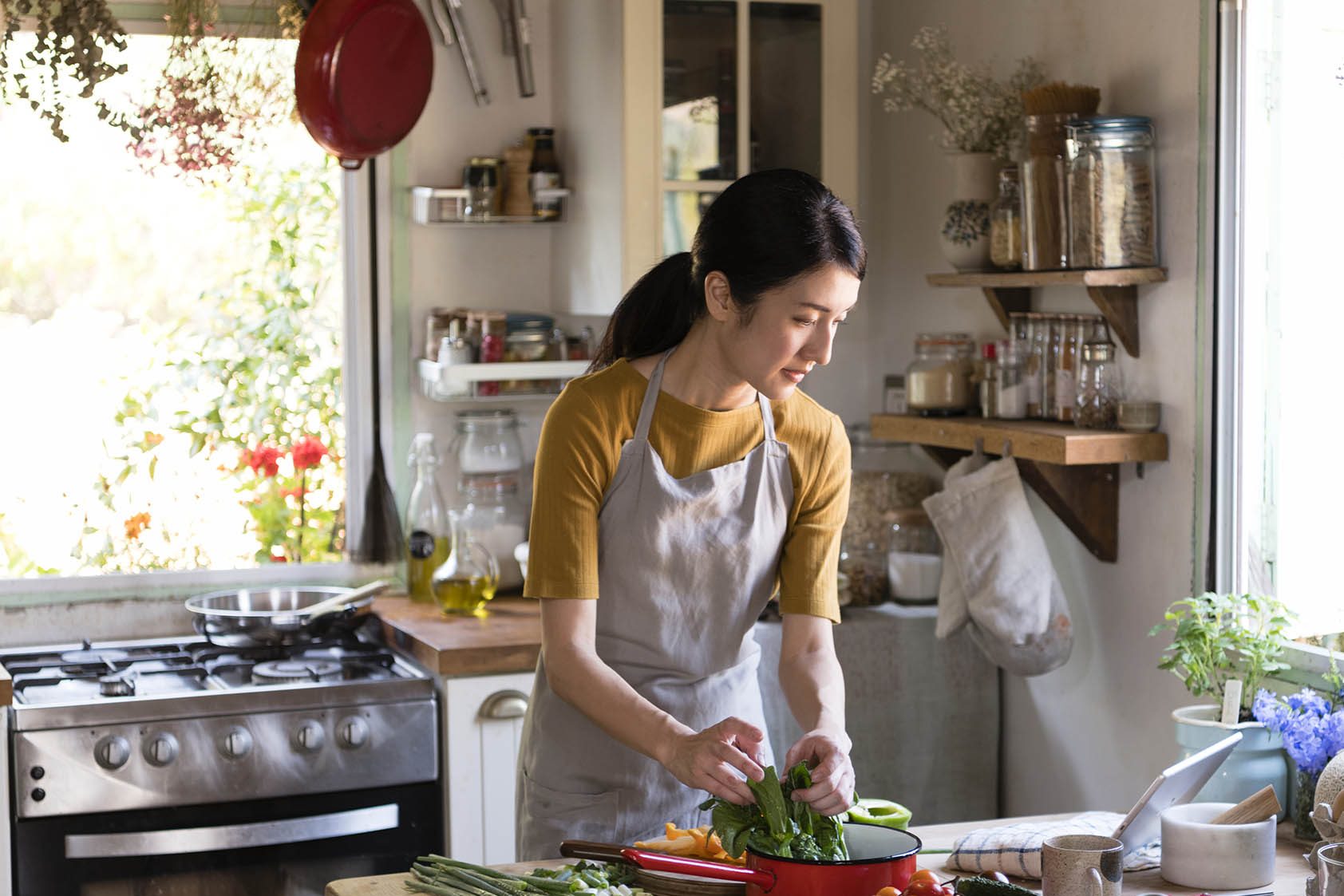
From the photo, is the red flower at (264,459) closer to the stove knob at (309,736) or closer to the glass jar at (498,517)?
the glass jar at (498,517)

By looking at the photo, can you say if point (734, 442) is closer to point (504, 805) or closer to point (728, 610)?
point (728, 610)

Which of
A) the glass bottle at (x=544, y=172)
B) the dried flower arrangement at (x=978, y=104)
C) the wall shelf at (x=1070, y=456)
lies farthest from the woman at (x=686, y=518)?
the glass bottle at (x=544, y=172)

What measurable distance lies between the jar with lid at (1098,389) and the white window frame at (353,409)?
160 centimetres

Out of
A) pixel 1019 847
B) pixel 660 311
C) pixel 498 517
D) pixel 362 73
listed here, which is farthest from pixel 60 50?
pixel 1019 847

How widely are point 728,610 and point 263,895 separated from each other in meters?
1.19

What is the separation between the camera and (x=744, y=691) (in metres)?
2.23

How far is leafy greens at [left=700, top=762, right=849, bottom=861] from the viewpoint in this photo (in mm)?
1690

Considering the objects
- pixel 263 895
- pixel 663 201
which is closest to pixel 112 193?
pixel 663 201

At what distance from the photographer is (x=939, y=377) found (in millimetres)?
3090

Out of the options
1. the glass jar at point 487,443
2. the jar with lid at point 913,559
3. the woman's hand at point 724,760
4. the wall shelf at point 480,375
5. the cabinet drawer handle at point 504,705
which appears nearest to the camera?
the woman's hand at point 724,760

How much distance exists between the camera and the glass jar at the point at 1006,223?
2.87m

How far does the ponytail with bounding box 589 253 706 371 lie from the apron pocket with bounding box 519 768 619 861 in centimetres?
60

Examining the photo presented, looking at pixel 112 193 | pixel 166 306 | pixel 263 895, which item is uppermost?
pixel 112 193

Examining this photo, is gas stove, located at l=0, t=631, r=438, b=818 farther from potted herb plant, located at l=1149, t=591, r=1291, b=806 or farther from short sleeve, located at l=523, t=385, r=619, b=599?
potted herb plant, located at l=1149, t=591, r=1291, b=806
